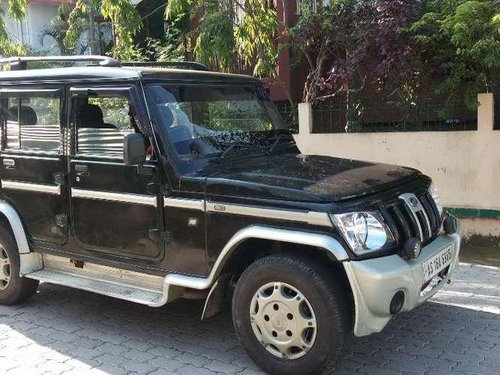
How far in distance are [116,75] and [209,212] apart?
1352 mm

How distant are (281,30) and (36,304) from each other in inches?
247

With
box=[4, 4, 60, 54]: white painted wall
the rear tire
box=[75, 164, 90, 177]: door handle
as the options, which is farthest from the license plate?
box=[4, 4, 60, 54]: white painted wall

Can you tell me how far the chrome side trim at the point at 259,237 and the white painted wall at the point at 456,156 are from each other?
472 centimetres

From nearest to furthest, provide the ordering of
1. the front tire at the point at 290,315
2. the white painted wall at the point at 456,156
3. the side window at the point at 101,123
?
the front tire at the point at 290,315
the side window at the point at 101,123
the white painted wall at the point at 456,156

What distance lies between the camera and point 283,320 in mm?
3674

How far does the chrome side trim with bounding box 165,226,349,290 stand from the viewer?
3447 mm

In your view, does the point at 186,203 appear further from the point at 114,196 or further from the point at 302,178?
the point at 302,178

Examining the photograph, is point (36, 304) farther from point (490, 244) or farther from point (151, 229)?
point (490, 244)

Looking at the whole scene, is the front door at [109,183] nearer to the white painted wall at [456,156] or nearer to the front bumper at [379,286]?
the front bumper at [379,286]

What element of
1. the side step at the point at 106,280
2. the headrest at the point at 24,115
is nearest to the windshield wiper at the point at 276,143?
the side step at the point at 106,280

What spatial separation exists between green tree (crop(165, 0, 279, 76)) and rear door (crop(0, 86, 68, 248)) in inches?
163

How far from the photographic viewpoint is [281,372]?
3.70 m

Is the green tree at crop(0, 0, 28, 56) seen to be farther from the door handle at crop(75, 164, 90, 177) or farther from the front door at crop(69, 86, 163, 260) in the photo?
the door handle at crop(75, 164, 90, 177)

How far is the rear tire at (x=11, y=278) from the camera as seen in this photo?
5.15 m
